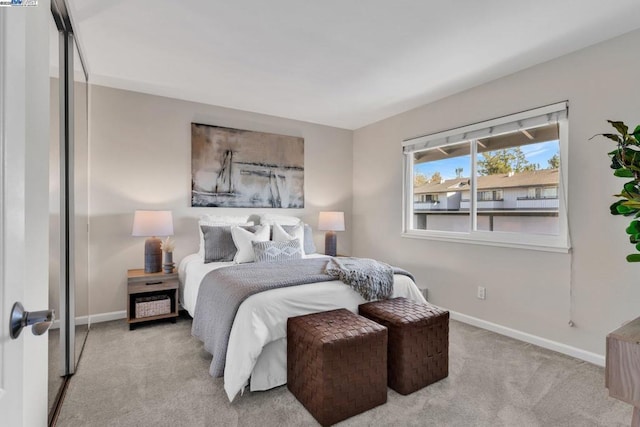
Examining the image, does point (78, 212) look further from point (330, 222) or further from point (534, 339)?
point (534, 339)

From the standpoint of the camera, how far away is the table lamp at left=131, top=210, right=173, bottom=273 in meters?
3.15

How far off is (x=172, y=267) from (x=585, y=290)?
3755 mm

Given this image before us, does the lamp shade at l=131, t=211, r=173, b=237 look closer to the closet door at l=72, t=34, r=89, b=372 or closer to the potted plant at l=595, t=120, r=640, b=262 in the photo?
the closet door at l=72, t=34, r=89, b=372

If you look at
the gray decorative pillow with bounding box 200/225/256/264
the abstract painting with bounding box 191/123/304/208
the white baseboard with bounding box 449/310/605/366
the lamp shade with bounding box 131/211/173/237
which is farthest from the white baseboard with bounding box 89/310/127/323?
the white baseboard with bounding box 449/310/605/366

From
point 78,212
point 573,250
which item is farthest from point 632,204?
point 78,212

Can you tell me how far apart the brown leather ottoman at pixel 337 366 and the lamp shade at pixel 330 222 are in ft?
7.73

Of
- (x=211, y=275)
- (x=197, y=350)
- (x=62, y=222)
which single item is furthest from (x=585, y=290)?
(x=62, y=222)

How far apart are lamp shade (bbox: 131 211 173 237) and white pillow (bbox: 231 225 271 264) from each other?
0.68 m

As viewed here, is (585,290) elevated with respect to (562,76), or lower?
lower

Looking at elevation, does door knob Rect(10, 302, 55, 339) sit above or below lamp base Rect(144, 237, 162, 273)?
above

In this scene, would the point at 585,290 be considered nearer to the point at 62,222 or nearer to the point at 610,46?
the point at 610,46

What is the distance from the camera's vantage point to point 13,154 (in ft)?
2.10

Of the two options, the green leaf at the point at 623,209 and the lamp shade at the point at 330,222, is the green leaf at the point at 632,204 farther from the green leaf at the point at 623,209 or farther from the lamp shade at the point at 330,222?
the lamp shade at the point at 330,222

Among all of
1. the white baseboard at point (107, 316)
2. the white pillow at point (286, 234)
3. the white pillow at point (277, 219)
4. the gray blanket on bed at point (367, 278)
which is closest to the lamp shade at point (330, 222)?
the white pillow at point (277, 219)
